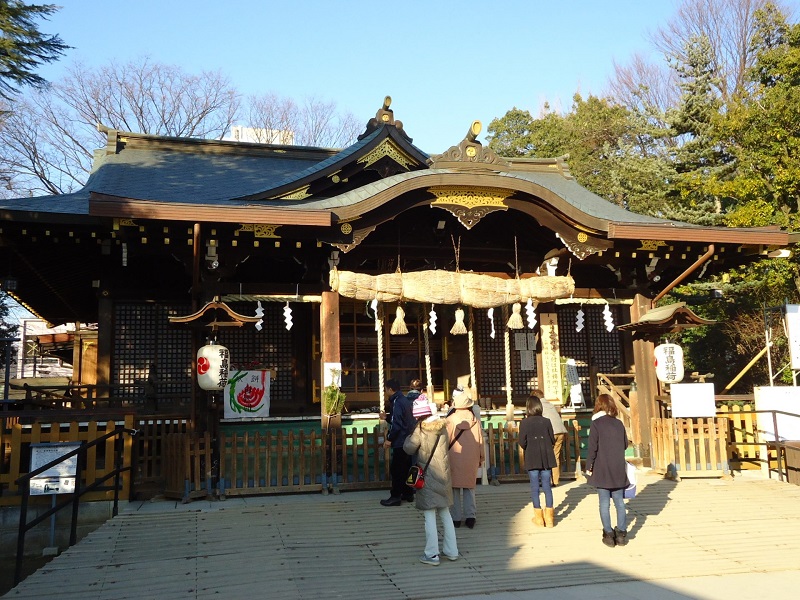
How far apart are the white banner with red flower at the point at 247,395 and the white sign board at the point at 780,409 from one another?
30.0 ft

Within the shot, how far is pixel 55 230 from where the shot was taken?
33.4 feet

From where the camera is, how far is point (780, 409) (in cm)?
1227

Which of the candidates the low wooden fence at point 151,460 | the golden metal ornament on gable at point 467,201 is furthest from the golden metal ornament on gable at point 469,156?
the low wooden fence at point 151,460

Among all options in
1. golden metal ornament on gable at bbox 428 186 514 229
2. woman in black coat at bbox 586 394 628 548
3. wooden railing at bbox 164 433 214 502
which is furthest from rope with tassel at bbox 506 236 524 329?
wooden railing at bbox 164 433 214 502

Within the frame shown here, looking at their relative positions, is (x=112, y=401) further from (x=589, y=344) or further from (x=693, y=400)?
(x=589, y=344)

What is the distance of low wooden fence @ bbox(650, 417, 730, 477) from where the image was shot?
10.8m

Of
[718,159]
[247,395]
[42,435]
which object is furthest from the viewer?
[718,159]

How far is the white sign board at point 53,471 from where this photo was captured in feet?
26.6

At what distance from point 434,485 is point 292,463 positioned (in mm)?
3688

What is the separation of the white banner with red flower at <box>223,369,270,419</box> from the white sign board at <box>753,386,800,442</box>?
360 inches

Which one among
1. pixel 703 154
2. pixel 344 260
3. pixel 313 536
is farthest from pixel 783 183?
pixel 313 536

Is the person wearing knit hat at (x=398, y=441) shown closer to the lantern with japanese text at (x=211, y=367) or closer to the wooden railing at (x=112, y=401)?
the lantern with japanese text at (x=211, y=367)

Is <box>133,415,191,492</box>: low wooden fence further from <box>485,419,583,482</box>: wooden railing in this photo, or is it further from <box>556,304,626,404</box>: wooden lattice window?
<box>556,304,626,404</box>: wooden lattice window

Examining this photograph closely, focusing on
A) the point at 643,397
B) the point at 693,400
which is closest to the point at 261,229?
the point at 643,397
